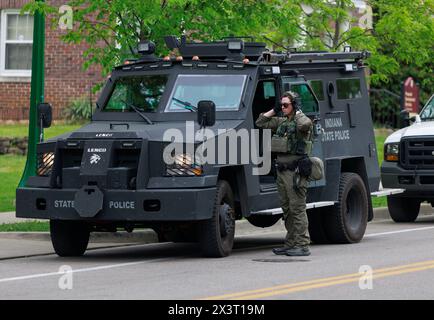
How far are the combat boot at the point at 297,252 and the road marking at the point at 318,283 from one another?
1.44 meters

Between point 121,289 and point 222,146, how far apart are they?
9.49 feet

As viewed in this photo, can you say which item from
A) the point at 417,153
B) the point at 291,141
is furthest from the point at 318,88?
the point at 417,153

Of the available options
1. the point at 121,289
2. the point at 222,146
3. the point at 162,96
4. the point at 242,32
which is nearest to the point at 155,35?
the point at 242,32

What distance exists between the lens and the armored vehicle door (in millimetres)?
15469

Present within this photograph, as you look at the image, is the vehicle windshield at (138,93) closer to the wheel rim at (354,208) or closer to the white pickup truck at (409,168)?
the wheel rim at (354,208)

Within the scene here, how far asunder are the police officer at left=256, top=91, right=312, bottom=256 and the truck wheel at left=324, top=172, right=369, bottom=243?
1554 millimetres

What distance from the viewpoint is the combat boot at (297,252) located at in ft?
47.4

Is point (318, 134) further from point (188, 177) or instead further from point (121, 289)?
point (121, 289)

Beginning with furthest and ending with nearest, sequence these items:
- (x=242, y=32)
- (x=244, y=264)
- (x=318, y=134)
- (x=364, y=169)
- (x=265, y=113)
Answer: (x=242, y=32), (x=364, y=169), (x=318, y=134), (x=265, y=113), (x=244, y=264)

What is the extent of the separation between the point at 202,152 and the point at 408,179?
6.51 meters

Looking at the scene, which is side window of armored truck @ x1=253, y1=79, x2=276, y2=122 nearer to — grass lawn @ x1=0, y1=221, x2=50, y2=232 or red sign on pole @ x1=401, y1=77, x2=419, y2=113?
grass lawn @ x1=0, y1=221, x2=50, y2=232

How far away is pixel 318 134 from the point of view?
51.2ft

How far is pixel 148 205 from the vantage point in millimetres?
13609

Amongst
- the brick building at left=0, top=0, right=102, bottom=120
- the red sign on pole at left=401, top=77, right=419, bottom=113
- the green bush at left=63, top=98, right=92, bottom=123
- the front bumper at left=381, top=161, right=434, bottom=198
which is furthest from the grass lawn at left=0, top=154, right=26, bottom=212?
the red sign on pole at left=401, top=77, right=419, bottom=113
